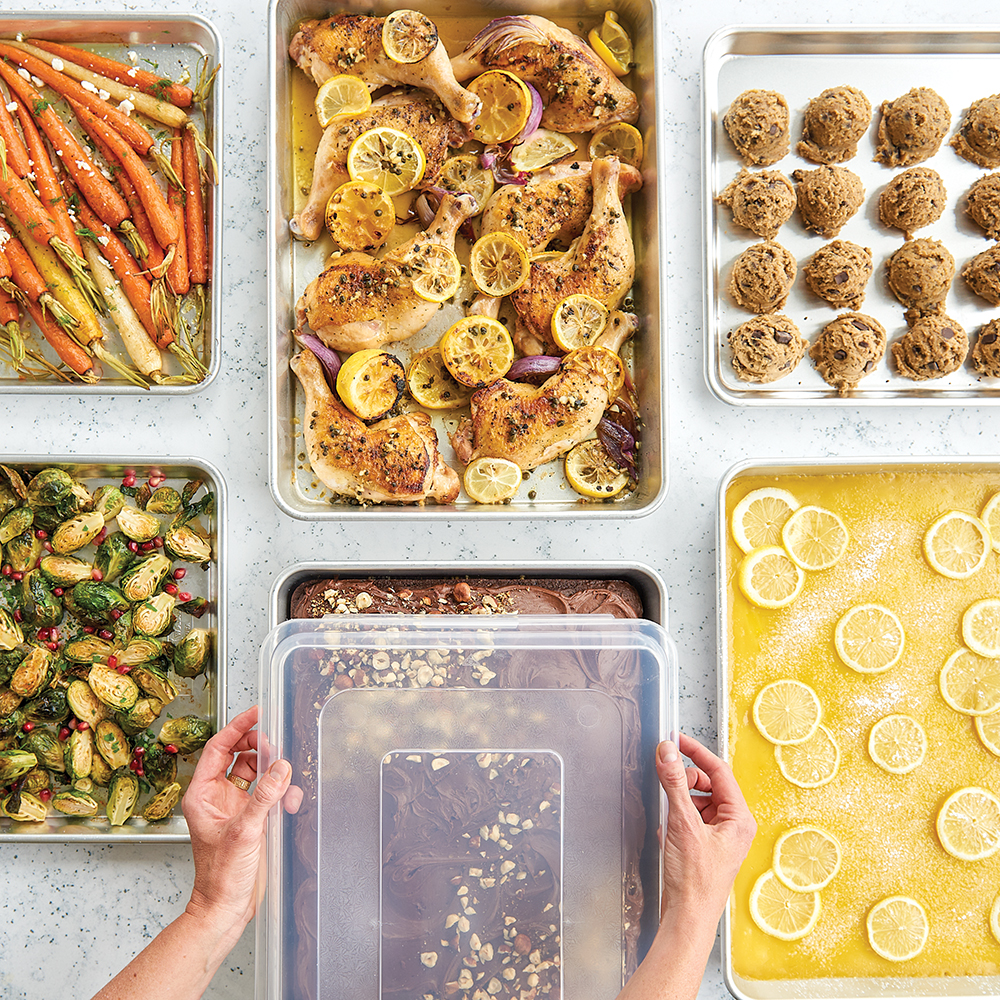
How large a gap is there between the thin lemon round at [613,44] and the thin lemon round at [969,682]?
192 cm

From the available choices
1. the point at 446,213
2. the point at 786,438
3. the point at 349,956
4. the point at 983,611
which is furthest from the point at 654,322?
the point at 349,956

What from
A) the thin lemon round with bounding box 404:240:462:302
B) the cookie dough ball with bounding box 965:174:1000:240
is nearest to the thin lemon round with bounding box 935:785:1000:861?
the cookie dough ball with bounding box 965:174:1000:240

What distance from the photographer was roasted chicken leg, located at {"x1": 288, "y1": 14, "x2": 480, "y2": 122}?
79.0 inches

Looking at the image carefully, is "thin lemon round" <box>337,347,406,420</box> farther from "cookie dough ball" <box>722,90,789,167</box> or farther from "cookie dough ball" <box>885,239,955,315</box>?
"cookie dough ball" <box>885,239,955,315</box>

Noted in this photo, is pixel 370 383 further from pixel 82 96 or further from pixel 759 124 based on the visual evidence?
pixel 759 124

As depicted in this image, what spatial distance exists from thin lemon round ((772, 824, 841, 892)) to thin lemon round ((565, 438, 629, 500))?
1069 mm

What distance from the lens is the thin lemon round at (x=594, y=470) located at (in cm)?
207

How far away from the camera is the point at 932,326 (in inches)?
81.5

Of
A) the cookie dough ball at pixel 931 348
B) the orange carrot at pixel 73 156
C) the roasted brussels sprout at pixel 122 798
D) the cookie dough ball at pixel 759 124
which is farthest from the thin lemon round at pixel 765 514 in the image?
the orange carrot at pixel 73 156

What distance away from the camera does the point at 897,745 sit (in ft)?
6.76

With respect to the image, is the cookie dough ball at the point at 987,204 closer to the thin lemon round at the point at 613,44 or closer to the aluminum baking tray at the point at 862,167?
the aluminum baking tray at the point at 862,167

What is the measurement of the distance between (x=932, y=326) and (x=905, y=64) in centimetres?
80

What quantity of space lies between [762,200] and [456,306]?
2.95ft

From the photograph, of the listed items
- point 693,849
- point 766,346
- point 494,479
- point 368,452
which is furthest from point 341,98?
point 693,849
